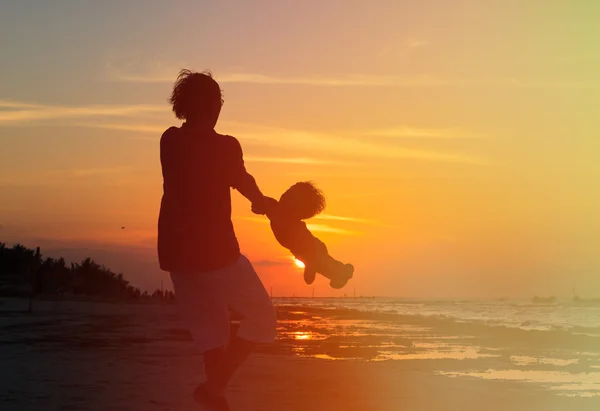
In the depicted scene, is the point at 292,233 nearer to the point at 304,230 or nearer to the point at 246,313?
the point at 304,230

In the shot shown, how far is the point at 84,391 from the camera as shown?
7.46 metres

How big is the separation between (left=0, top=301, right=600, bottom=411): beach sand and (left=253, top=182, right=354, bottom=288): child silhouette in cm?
114

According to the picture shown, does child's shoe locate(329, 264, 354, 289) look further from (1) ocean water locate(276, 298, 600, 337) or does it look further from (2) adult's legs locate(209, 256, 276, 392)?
(1) ocean water locate(276, 298, 600, 337)

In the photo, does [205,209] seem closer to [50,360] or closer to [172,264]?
[172,264]

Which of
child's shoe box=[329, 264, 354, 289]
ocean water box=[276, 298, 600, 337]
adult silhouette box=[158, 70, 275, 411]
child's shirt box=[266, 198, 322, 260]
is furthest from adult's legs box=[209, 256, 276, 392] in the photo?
ocean water box=[276, 298, 600, 337]

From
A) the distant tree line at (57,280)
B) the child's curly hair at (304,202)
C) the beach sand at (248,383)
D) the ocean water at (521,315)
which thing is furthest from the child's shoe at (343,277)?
the distant tree line at (57,280)

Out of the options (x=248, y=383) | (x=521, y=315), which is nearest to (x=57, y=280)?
(x=521, y=315)

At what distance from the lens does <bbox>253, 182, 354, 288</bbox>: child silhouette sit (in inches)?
183

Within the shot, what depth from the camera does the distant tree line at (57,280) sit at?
35.9 meters

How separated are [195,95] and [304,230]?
1054mm

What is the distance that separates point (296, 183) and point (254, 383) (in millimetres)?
4234

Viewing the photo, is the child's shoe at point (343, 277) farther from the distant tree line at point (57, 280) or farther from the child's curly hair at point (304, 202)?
the distant tree line at point (57, 280)

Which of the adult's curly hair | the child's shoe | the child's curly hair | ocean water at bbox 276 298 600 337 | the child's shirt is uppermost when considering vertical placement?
the adult's curly hair

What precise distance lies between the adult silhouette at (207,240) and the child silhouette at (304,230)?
143mm
